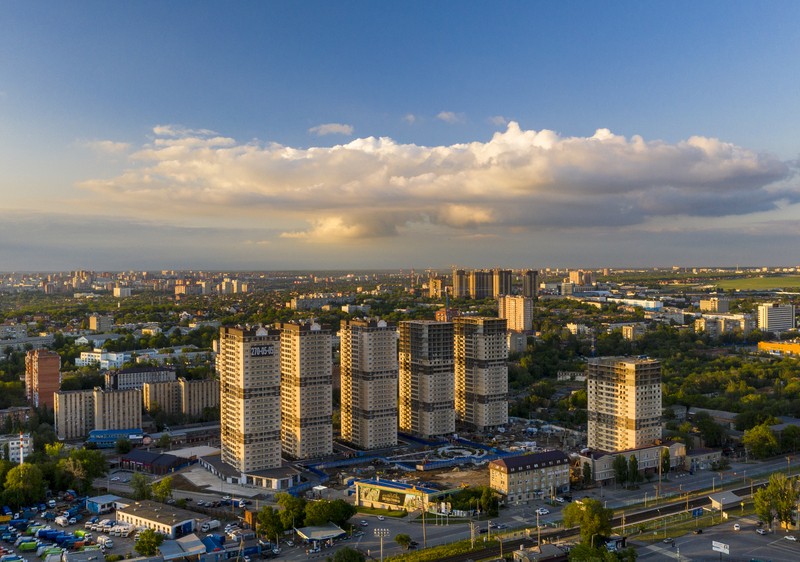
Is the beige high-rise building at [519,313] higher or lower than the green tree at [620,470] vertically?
higher

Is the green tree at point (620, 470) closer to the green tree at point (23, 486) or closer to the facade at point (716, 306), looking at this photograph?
the green tree at point (23, 486)

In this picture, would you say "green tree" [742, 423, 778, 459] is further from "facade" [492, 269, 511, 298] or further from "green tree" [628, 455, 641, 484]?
"facade" [492, 269, 511, 298]

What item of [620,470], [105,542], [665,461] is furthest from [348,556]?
[665,461]

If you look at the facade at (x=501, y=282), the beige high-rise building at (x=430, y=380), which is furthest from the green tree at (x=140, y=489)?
the facade at (x=501, y=282)

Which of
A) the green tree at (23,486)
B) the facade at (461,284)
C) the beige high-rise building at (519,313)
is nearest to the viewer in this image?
the green tree at (23,486)

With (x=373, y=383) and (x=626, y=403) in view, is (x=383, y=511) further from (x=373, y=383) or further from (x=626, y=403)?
(x=626, y=403)

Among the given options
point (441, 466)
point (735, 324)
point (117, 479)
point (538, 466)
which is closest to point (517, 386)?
point (441, 466)

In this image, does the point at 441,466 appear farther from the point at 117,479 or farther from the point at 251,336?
the point at 117,479
